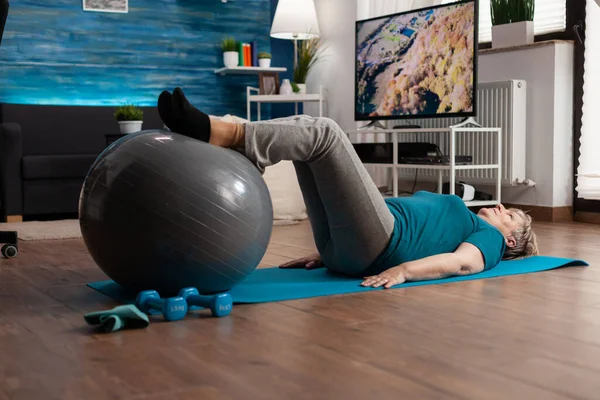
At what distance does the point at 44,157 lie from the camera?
18.6ft

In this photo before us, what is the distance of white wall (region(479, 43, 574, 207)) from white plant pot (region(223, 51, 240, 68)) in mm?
2534

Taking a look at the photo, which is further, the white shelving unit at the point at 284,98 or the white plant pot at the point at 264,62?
the white plant pot at the point at 264,62

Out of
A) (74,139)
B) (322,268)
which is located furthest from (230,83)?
(322,268)

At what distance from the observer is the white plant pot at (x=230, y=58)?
694 centimetres

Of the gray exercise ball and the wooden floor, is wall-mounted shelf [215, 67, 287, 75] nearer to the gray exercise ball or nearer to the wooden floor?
the wooden floor

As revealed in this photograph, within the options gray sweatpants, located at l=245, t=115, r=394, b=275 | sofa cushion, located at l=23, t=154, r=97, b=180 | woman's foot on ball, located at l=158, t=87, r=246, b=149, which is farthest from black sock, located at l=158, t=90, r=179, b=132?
sofa cushion, located at l=23, t=154, r=97, b=180

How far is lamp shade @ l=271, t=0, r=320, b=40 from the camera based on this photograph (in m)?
6.65

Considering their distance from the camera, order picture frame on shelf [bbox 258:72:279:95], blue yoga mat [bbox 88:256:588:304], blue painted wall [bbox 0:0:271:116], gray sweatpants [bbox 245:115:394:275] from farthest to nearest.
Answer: picture frame on shelf [bbox 258:72:279:95] < blue painted wall [bbox 0:0:271:116] < blue yoga mat [bbox 88:256:588:304] < gray sweatpants [bbox 245:115:394:275]

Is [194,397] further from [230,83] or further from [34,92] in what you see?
[230,83]

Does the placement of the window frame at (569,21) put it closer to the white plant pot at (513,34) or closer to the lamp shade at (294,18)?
the white plant pot at (513,34)

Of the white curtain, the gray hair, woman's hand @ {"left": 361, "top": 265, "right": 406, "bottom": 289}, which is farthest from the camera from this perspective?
the white curtain

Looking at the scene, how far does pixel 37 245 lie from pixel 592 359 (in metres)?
3.12

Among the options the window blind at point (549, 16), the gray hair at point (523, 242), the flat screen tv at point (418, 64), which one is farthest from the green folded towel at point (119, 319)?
the window blind at point (549, 16)

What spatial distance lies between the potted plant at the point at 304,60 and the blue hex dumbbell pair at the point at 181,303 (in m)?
4.77
